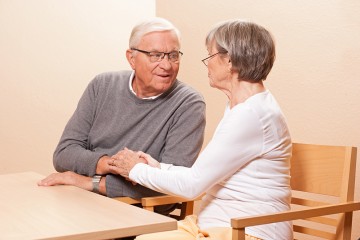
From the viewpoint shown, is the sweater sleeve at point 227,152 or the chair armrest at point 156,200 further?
the chair armrest at point 156,200

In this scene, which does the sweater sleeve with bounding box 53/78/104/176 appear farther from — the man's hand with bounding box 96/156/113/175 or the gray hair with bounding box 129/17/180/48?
the gray hair with bounding box 129/17/180/48

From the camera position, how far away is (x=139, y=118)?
7.93ft

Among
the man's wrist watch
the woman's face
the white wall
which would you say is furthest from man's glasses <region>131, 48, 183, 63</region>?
the white wall

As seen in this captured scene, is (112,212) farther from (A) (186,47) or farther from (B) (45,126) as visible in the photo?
(B) (45,126)

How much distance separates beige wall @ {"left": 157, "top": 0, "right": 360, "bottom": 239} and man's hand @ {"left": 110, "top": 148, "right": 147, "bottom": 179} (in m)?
1.05

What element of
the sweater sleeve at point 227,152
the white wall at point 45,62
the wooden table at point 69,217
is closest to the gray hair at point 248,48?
the sweater sleeve at point 227,152

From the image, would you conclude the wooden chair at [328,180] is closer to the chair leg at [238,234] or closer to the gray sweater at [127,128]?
the chair leg at [238,234]

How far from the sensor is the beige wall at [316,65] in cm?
263

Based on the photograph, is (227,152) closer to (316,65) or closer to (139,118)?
(139,118)

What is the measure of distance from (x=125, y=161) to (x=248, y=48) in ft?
1.97

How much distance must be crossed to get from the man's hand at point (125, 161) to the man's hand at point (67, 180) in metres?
0.13

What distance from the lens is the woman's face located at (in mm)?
1978

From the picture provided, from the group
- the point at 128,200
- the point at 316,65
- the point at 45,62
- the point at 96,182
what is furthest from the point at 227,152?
the point at 45,62

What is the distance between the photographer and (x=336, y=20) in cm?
270
